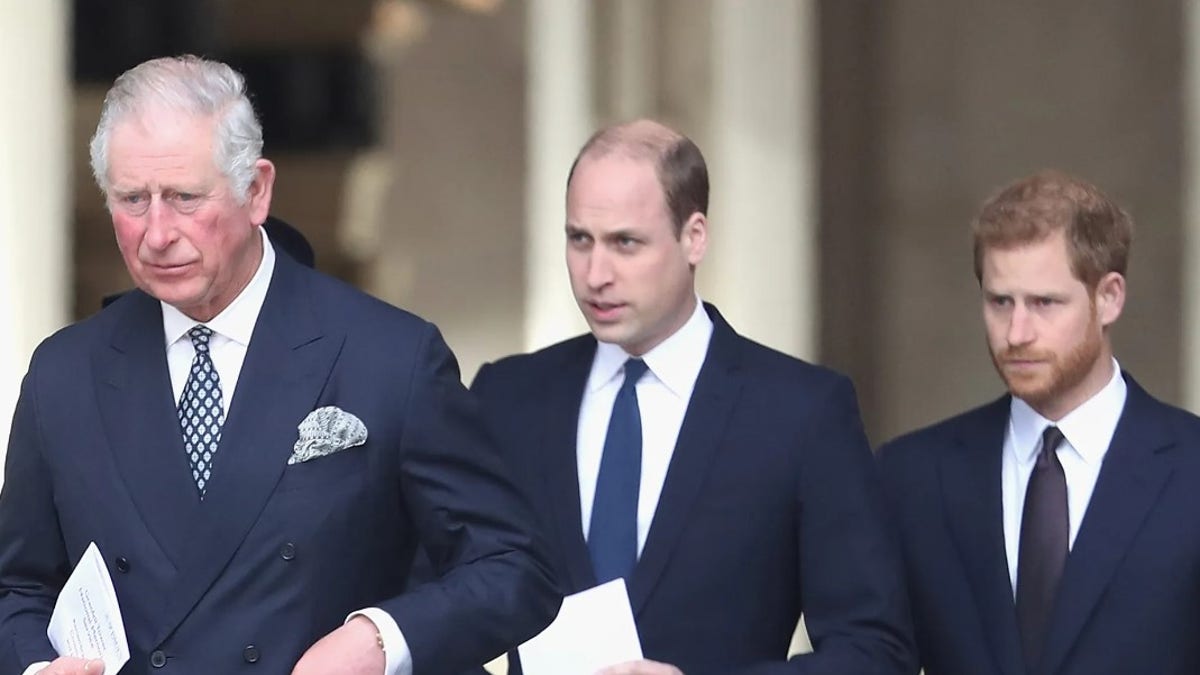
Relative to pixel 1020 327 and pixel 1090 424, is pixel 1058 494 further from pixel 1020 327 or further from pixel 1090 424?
pixel 1020 327

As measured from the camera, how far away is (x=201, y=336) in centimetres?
332

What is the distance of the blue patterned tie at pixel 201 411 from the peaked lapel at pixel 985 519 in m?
1.38

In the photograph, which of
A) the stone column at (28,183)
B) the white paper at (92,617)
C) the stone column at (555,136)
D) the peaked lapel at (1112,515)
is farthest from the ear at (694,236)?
the stone column at (555,136)

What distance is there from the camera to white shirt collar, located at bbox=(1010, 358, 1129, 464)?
13.4ft

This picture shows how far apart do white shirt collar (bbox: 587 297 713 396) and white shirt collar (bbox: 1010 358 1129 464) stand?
54 centimetres

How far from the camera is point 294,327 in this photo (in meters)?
3.29

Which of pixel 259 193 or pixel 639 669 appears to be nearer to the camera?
pixel 259 193

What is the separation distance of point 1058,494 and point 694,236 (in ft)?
2.32

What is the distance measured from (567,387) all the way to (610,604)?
1.77 feet

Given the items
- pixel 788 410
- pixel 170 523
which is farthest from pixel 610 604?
pixel 170 523

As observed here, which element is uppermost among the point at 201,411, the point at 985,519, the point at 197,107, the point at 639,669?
the point at 197,107

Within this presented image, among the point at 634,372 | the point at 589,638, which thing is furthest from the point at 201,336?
the point at 634,372

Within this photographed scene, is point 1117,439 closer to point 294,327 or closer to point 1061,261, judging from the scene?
point 1061,261

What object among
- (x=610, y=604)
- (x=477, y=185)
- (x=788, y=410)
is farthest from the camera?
(x=477, y=185)
